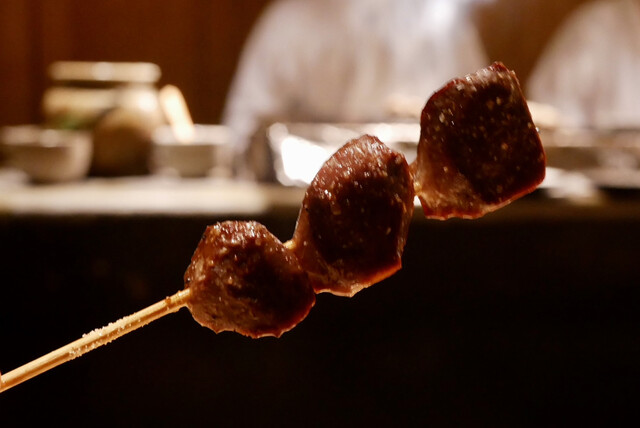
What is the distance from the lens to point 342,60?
4.62 metres

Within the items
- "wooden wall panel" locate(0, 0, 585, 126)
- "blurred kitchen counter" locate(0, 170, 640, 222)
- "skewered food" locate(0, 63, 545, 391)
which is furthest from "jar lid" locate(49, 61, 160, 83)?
"wooden wall panel" locate(0, 0, 585, 126)

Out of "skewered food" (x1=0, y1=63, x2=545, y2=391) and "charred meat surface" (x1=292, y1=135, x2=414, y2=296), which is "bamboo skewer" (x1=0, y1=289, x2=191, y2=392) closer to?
"skewered food" (x1=0, y1=63, x2=545, y2=391)

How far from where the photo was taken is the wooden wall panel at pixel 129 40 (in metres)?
5.05

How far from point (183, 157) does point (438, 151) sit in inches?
62.7

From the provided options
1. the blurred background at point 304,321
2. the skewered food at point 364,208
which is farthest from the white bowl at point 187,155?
the skewered food at point 364,208

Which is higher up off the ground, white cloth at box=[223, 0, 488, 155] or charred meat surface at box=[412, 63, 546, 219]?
charred meat surface at box=[412, 63, 546, 219]

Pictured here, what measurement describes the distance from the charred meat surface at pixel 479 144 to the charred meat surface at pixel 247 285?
173 millimetres

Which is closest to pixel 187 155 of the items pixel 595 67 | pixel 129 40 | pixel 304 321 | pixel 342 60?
pixel 304 321

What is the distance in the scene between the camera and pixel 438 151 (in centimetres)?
69

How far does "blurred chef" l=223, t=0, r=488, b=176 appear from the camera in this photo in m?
4.54

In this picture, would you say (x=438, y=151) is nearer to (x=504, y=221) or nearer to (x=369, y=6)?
(x=504, y=221)

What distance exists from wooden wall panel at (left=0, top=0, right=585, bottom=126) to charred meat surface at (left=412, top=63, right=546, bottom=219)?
4810 mm

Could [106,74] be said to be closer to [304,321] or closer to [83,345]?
[304,321]

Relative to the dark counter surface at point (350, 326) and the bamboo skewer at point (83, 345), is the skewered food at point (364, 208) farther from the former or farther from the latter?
the dark counter surface at point (350, 326)
